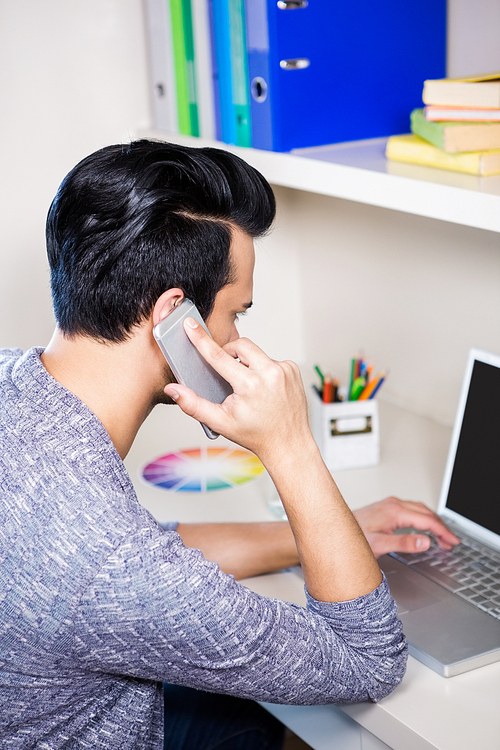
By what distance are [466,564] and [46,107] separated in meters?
1.16

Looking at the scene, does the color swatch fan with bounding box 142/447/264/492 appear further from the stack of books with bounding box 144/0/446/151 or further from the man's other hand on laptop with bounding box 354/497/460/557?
the stack of books with bounding box 144/0/446/151

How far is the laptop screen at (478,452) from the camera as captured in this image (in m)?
1.22

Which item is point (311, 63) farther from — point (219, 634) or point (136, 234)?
point (219, 634)

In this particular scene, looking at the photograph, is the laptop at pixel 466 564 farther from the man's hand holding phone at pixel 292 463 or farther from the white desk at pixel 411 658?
the man's hand holding phone at pixel 292 463

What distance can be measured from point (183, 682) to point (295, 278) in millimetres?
1263

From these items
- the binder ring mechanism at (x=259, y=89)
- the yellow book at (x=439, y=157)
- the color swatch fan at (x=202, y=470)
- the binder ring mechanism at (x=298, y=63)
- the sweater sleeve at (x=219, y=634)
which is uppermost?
the binder ring mechanism at (x=298, y=63)

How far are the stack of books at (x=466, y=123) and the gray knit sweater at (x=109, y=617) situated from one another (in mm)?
583

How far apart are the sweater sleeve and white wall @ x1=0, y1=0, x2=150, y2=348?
998 millimetres

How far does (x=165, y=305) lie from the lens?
945 mm

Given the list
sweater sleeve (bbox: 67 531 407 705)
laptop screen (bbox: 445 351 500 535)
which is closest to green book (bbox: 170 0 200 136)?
laptop screen (bbox: 445 351 500 535)

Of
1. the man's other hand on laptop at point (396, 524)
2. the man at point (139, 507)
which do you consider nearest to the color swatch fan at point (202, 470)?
the man's other hand on laptop at point (396, 524)

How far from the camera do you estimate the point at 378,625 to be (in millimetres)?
925

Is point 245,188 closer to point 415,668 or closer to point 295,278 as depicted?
point 415,668

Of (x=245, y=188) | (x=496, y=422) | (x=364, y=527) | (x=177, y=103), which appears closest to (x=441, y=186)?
(x=245, y=188)
